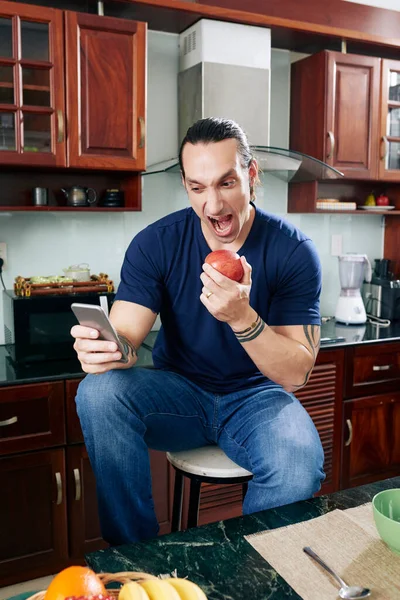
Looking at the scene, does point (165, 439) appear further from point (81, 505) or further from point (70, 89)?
point (70, 89)

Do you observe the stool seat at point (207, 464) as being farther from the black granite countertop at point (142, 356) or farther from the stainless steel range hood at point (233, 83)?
the stainless steel range hood at point (233, 83)

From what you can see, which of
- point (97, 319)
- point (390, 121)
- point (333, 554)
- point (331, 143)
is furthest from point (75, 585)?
point (390, 121)

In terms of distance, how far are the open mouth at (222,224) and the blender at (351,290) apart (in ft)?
5.29

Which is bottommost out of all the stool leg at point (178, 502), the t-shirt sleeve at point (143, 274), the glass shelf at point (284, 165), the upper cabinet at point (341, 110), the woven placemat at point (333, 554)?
the stool leg at point (178, 502)

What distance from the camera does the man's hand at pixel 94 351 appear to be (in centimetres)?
143

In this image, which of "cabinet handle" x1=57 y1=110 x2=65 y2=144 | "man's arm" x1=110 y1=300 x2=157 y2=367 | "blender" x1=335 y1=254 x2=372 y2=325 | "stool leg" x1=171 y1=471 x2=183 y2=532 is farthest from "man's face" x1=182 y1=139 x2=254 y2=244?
"blender" x1=335 y1=254 x2=372 y2=325

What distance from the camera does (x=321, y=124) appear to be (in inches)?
115

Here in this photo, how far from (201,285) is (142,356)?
75 centimetres

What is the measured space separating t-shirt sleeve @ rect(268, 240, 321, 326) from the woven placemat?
61 cm

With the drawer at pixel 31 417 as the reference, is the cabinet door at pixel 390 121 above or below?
above

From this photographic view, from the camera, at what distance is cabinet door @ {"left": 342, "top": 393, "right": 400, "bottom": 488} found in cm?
281

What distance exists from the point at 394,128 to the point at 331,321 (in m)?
1.08

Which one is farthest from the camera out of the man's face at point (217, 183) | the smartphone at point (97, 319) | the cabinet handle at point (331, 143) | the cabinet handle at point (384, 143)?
the cabinet handle at point (384, 143)

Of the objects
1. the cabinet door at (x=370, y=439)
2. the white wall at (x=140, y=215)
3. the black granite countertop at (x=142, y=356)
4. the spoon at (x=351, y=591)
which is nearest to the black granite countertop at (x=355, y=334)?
the black granite countertop at (x=142, y=356)
